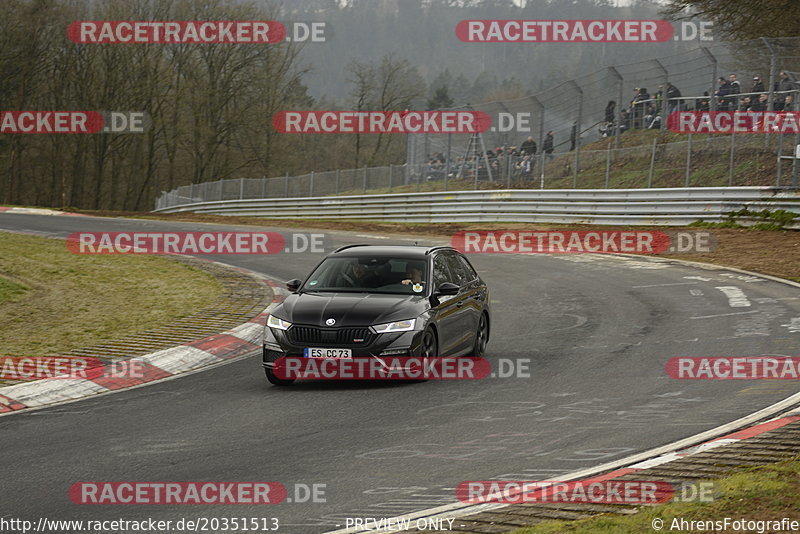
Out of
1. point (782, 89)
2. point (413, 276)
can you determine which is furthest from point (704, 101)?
point (413, 276)

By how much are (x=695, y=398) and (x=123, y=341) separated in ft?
23.8

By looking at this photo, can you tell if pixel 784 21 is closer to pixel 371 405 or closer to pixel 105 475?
pixel 371 405

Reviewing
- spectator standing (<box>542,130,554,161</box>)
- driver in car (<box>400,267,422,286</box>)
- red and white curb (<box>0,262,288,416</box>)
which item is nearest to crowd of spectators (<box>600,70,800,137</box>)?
spectator standing (<box>542,130,554,161</box>)

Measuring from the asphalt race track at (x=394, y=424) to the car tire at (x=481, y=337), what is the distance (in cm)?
23

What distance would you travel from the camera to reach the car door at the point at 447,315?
11490 mm

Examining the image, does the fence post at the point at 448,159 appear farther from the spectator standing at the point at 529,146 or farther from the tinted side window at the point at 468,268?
the tinted side window at the point at 468,268

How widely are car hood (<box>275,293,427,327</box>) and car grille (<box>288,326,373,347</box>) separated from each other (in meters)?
0.07

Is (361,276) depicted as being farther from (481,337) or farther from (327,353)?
(481,337)

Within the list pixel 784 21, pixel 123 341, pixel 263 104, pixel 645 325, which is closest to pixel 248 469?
pixel 123 341

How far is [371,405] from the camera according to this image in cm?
972

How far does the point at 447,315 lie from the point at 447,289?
0.37m

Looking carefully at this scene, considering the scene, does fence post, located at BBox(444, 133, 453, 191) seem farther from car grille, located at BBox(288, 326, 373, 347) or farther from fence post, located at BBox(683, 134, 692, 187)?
car grille, located at BBox(288, 326, 373, 347)

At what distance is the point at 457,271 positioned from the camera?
42.0 feet

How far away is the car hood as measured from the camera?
10.7m
